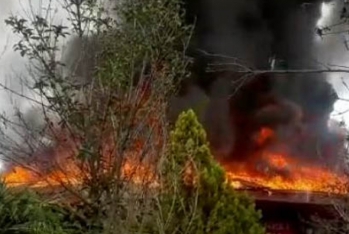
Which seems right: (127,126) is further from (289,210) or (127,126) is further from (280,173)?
(280,173)

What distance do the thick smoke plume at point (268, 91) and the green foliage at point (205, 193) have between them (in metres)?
4.42

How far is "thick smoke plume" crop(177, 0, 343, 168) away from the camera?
11.3m

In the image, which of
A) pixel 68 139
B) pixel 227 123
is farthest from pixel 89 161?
pixel 227 123

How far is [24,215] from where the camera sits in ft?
15.2

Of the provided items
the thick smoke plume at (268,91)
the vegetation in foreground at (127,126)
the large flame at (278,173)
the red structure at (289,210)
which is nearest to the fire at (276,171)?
the large flame at (278,173)

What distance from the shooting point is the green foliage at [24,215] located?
4.55 meters

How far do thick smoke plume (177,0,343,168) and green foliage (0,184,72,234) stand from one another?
6.51 meters

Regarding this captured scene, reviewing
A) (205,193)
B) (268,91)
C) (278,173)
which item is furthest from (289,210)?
(205,193)

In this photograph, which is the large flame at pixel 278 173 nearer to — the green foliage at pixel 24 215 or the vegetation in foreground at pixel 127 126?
the vegetation in foreground at pixel 127 126

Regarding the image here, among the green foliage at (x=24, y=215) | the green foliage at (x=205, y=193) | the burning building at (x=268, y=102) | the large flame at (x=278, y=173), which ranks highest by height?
the burning building at (x=268, y=102)

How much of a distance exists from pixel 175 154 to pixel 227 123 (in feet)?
17.0

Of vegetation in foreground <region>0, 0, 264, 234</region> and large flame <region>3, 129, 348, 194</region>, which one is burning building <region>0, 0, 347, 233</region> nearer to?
large flame <region>3, 129, 348, 194</region>

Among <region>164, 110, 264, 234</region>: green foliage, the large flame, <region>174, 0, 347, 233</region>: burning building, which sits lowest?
<region>164, 110, 264, 234</region>: green foliage

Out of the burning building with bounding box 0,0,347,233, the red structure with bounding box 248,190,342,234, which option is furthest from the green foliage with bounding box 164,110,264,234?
the burning building with bounding box 0,0,347,233
